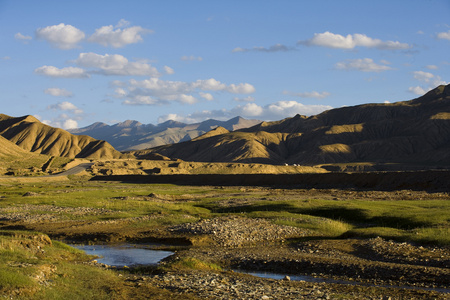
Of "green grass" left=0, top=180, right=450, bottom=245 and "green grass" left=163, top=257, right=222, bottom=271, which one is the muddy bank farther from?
"green grass" left=163, top=257, right=222, bottom=271

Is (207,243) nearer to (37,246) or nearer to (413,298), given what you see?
(37,246)

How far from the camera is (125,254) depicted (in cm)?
3142

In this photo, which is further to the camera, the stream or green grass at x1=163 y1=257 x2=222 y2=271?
green grass at x1=163 y1=257 x2=222 y2=271

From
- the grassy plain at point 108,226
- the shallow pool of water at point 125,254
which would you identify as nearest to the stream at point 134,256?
the shallow pool of water at point 125,254

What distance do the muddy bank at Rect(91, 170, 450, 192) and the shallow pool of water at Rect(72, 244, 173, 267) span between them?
63.0 meters

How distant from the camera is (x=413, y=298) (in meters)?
19.7

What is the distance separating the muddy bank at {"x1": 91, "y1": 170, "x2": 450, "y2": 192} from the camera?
88.1m

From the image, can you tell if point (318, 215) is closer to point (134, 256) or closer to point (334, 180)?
point (134, 256)

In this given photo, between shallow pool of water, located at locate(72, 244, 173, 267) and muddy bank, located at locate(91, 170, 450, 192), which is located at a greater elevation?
muddy bank, located at locate(91, 170, 450, 192)

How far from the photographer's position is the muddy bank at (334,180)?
88.1 meters

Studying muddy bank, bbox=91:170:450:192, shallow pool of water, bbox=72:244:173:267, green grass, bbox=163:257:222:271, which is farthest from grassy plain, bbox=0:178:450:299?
muddy bank, bbox=91:170:450:192

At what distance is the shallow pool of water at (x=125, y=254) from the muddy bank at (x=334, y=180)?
207 feet

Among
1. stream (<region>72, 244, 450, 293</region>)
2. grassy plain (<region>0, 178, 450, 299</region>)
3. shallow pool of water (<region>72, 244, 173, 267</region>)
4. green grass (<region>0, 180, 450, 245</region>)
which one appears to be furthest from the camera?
green grass (<region>0, 180, 450, 245</region>)

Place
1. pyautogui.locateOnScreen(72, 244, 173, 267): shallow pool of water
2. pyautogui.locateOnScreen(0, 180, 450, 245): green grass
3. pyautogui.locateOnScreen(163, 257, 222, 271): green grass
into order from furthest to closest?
1. pyautogui.locateOnScreen(0, 180, 450, 245): green grass
2. pyautogui.locateOnScreen(72, 244, 173, 267): shallow pool of water
3. pyautogui.locateOnScreen(163, 257, 222, 271): green grass
